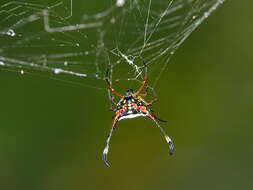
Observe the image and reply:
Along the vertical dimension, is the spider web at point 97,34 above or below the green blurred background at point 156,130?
above

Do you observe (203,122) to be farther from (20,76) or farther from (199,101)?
(20,76)

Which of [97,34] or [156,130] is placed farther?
[156,130]

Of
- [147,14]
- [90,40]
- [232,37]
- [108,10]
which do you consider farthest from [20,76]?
[232,37]

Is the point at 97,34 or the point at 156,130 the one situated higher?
the point at 97,34

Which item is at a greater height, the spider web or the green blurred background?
the spider web
